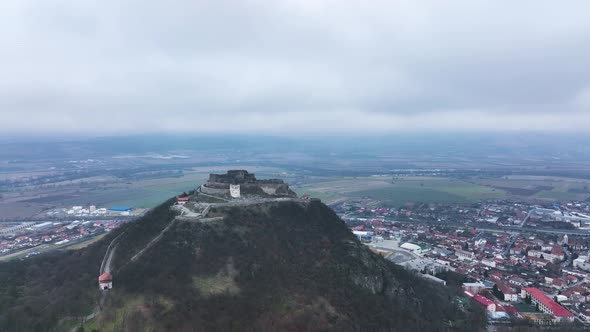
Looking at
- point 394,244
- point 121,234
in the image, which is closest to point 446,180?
point 394,244

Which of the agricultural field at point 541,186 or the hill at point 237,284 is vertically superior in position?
the hill at point 237,284

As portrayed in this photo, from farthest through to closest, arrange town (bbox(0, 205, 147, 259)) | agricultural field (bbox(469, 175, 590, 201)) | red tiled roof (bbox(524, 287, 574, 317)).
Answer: agricultural field (bbox(469, 175, 590, 201)) → town (bbox(0, 205, 147, 259)) → red tiled roof (bbox(524, 287, 574, 317))

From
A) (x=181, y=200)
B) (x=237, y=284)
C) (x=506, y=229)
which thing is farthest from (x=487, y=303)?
(x=506, y=229)

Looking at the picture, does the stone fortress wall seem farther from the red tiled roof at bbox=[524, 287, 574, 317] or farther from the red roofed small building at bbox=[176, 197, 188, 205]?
the red tiled roof at bbox=[524, 287, 574, 317]

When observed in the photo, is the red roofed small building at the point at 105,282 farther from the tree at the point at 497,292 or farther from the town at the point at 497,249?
the tree at the point at 497,292

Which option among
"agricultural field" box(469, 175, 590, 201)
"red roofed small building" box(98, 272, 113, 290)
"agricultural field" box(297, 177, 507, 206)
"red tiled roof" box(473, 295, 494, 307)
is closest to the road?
"agricultural field" box(297, 177, 507, 206)

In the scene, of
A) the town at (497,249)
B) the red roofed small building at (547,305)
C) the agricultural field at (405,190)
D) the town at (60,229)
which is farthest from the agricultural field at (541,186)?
the town at (60,229)

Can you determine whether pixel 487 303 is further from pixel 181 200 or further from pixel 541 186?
pixel 541 186
